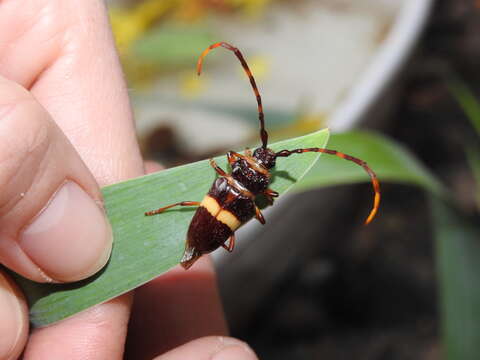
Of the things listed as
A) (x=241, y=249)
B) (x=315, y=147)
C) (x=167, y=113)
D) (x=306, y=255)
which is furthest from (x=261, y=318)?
(x=315, y=147)

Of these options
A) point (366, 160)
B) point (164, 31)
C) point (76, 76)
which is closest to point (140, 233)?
point (76, 76)

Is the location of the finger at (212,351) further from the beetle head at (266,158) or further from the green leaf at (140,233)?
the beetle head at (266,158)

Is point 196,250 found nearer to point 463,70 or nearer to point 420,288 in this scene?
point 420,288

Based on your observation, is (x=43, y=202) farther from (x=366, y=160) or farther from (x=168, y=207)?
(x=366, y=160)

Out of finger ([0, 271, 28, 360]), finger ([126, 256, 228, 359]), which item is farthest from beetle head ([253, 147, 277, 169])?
finger ([0, 271, 28, 360])

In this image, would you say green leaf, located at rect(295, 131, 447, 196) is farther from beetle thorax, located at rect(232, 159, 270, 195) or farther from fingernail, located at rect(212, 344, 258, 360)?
fingernail, located at rect(212, 344, 258, 360)

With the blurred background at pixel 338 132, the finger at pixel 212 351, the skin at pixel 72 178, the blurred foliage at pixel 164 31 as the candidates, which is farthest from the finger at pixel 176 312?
the blurred foliage at pixel 164 31
